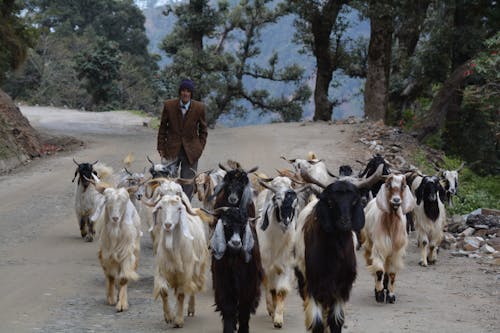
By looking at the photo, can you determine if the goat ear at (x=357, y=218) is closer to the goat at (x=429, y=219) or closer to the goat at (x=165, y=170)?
the goat at (x=165, y=170)

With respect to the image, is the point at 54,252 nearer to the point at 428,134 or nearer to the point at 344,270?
the point at 344,270

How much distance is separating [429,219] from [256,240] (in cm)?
559

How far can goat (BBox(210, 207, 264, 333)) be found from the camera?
7.79m

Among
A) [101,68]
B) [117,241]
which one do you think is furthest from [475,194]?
[101,68]

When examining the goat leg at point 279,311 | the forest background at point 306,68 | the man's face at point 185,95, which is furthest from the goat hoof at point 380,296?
the forest background at point 306,68

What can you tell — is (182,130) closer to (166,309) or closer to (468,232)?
(166,309)

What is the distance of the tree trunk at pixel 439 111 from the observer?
25.9 metres

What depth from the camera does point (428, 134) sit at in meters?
27.0

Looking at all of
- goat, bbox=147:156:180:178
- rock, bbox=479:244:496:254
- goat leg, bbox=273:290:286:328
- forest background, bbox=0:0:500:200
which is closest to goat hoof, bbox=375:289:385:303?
goat leg, bbox=273:290:286:328

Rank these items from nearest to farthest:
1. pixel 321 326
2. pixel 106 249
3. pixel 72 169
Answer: pixel 321 326
pixel 106 249
pixel 72 169

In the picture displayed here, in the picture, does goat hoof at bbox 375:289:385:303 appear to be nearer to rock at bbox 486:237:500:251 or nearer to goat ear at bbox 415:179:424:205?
goat ear at bbox 415:179:424:205

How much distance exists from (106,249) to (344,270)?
10.1ft

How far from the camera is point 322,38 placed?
102ft

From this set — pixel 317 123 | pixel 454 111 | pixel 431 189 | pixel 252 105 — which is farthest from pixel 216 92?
pixel 431 189
